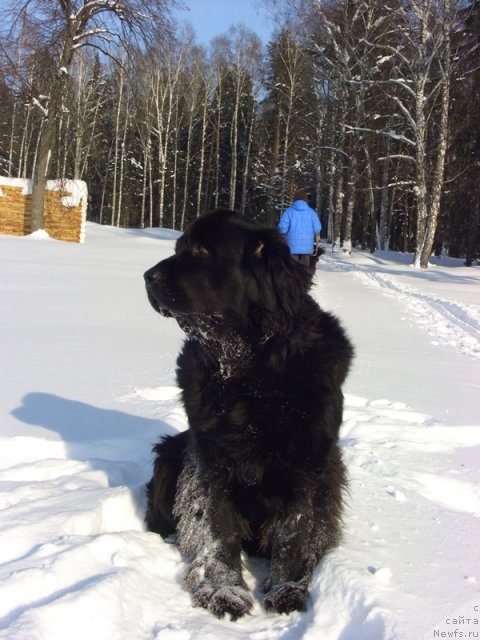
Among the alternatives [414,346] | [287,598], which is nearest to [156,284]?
[287,598]

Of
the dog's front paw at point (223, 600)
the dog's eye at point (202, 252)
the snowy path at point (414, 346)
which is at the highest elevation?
the dog's eye at point (202, 252)

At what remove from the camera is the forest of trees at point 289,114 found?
1850 cm

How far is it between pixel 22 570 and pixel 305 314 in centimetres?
136

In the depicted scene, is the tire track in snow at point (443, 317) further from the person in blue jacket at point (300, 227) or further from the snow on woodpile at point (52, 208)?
the snow on woodpile at point (52, 208)

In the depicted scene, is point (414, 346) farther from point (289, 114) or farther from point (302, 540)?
point (289, 114)

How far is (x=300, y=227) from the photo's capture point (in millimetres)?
10250

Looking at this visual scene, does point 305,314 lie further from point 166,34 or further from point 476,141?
point 476,141

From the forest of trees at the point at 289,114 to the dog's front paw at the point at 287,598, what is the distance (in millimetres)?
11715

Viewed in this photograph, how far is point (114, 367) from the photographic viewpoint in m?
4.80

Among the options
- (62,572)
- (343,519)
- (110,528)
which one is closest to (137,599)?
(62,572)

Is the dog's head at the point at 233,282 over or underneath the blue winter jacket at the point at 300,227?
underneath

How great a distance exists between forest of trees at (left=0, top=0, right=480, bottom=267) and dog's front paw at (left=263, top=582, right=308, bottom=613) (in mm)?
11715

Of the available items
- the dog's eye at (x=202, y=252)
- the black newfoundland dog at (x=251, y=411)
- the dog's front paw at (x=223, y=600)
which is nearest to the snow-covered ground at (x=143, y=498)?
the dog's front paw at (x=223, y=600)

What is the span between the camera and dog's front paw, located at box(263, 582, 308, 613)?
186cm
